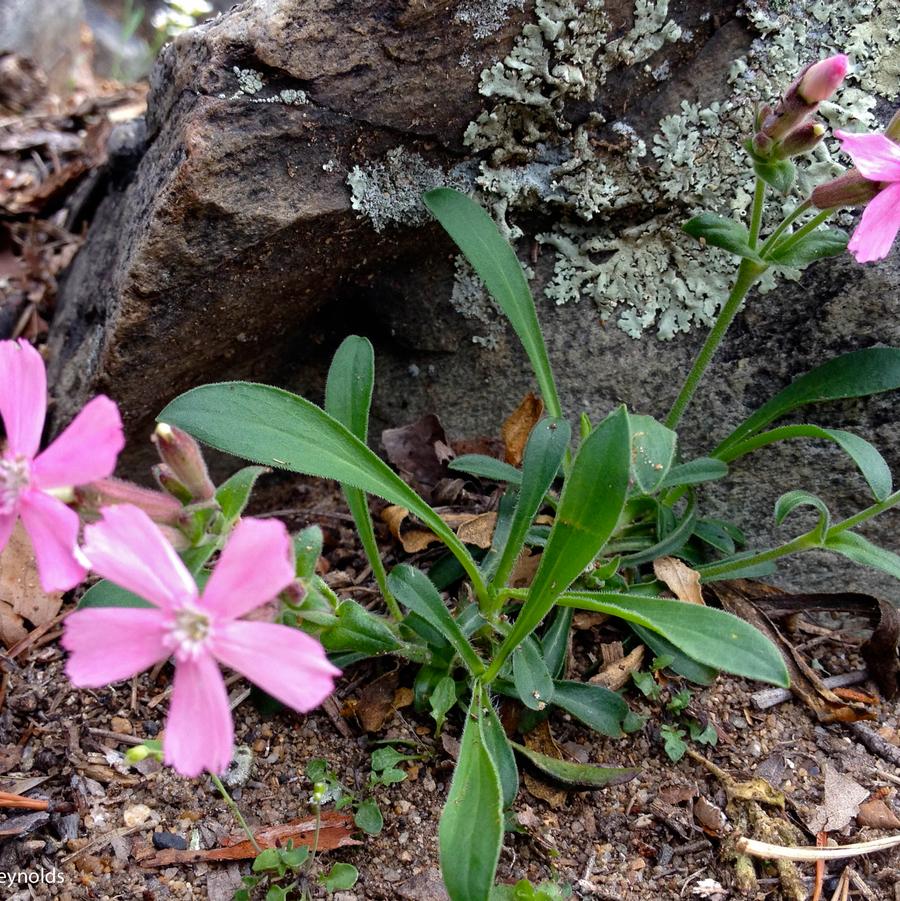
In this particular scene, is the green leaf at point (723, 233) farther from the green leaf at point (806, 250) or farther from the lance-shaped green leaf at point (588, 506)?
the lance-shaped green leaf at point (588, 506)

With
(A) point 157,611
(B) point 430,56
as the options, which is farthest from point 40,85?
(A) point 157,611

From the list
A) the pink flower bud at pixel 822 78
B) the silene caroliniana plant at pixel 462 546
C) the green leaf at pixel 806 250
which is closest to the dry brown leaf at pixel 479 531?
the silene caroliniana plant at pixel 462 546

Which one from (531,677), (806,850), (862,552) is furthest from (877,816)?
(531,677)

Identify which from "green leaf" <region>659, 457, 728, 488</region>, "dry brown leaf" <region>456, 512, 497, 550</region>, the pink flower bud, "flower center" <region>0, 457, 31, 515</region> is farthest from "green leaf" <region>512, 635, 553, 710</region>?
the pink flower bud

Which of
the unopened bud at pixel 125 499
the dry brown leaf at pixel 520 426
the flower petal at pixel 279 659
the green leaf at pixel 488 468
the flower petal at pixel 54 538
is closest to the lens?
the flower petal at pixel 279 659

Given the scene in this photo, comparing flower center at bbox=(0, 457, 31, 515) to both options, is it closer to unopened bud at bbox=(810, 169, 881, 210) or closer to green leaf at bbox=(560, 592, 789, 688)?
green leaf at bbox=(560, 592, 789, 688)
